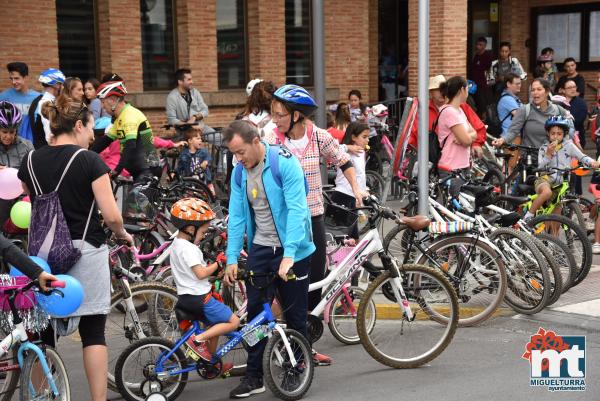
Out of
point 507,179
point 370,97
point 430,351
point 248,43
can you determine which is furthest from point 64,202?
point 370,97

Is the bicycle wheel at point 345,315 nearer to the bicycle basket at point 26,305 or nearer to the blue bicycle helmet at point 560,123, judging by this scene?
the bicycle basket at point 26,305

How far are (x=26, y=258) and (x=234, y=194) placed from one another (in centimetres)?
153

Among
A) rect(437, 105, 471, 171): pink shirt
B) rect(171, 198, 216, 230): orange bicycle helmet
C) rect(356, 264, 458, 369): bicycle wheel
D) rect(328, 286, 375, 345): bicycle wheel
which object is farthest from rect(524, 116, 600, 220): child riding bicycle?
rect(171, 198, 216, 230): orange bicycle helmet

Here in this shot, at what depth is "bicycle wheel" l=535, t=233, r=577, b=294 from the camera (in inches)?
325

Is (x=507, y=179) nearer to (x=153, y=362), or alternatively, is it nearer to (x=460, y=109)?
(x=460, y=109)

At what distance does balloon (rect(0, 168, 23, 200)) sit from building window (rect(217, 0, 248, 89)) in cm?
894

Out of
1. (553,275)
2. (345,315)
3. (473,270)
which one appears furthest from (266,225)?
(553,275)

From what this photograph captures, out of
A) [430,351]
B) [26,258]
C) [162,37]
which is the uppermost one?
[162,37]

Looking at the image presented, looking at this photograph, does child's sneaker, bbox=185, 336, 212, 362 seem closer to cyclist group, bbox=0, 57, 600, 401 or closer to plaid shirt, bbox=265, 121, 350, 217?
cyclist group, bbox=0, 57, 600, 401

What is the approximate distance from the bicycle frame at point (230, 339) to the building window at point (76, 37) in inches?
361

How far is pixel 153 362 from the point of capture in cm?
590

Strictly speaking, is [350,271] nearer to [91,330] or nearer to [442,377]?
[442,377]

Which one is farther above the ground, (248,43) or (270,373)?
(248,43)

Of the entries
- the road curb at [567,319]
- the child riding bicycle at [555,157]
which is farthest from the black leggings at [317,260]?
the child riding bicycle at [555,157]
